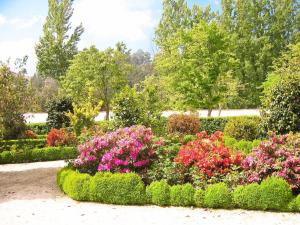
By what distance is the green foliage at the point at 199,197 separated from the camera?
9.00 meters

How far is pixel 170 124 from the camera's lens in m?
19.9

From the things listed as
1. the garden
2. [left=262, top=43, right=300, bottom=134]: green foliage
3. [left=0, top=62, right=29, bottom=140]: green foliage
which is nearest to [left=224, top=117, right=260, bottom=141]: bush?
the garden

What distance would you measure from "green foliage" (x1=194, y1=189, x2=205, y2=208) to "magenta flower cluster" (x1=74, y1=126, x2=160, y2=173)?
7.14ft

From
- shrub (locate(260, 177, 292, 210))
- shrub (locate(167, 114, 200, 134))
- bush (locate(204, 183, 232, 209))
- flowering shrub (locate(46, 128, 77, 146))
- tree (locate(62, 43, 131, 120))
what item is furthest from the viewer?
tree (locate(62, 43, 131, 120))

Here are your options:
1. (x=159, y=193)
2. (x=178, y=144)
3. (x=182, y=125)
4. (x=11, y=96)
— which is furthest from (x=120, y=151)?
(x=182, y=125)

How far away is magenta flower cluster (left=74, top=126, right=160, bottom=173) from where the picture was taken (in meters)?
10.8

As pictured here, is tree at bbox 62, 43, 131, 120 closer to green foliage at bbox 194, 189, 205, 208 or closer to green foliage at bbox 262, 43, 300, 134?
green foliage at bbox 262, 43, 300, 134

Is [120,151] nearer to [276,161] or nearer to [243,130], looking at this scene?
[276,161]

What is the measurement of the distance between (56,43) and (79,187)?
40035 mm

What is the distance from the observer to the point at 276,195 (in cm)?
852

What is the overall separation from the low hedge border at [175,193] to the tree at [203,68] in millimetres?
16054

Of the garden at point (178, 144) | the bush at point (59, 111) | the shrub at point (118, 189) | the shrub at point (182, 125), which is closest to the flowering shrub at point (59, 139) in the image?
the garden at point (178, 144)

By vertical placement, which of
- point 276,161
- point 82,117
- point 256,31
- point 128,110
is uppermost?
point 256,31

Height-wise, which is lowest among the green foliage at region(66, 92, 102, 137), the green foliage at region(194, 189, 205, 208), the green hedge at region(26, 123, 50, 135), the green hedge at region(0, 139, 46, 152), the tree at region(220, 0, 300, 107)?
the green foliage at region(194, 189, 205, 208)
